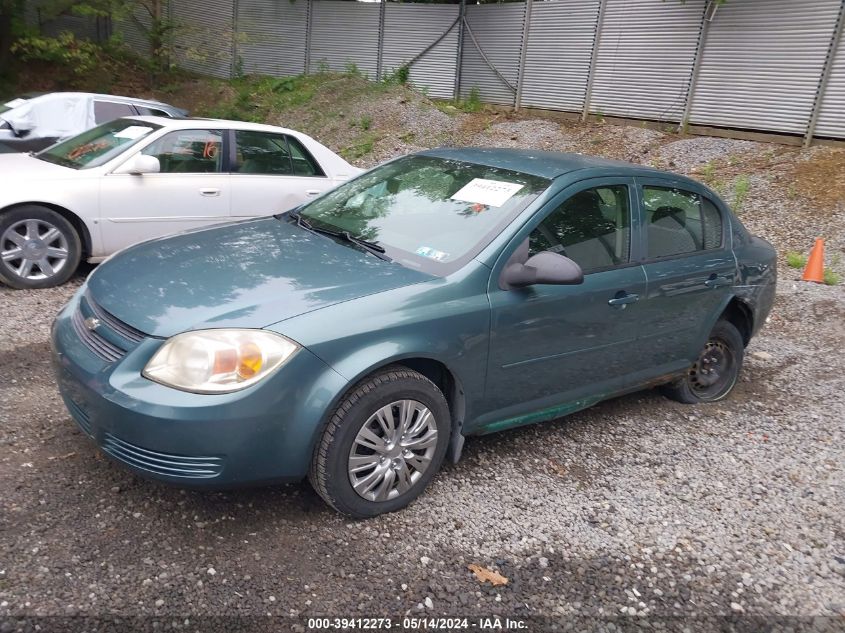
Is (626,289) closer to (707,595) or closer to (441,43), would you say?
(707,595)

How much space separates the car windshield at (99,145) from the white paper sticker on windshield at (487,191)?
12.6 feet

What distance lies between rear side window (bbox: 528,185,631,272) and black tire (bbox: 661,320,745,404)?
1.30 m

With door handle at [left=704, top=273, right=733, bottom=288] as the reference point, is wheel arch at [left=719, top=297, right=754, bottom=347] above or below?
below

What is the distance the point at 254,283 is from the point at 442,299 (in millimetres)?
863

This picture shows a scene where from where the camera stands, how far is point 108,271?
140 inches

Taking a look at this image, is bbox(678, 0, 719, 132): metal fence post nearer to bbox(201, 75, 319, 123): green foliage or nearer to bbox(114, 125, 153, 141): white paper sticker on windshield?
bbox(201, 75, 319, 123): green foliage

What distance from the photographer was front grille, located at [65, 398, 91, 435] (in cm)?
303

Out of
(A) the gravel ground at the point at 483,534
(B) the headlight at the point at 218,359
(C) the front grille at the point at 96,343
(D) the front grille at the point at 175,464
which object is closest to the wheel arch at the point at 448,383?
(A) the gravel ground at the point at 483,534

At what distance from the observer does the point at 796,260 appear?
336 inches

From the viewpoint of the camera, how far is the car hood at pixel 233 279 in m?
2.98

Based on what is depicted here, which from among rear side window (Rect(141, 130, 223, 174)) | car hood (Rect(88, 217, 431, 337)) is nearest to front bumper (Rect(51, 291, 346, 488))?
car hood (Rect(88, 217, 431, 337))

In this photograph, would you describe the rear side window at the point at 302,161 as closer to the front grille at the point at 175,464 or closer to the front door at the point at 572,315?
the front door at the point at 572,315

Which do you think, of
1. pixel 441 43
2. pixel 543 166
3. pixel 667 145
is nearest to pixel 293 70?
pixel 441 43

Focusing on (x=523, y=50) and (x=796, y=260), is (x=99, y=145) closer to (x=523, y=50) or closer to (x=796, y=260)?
(x=796, y=260)
